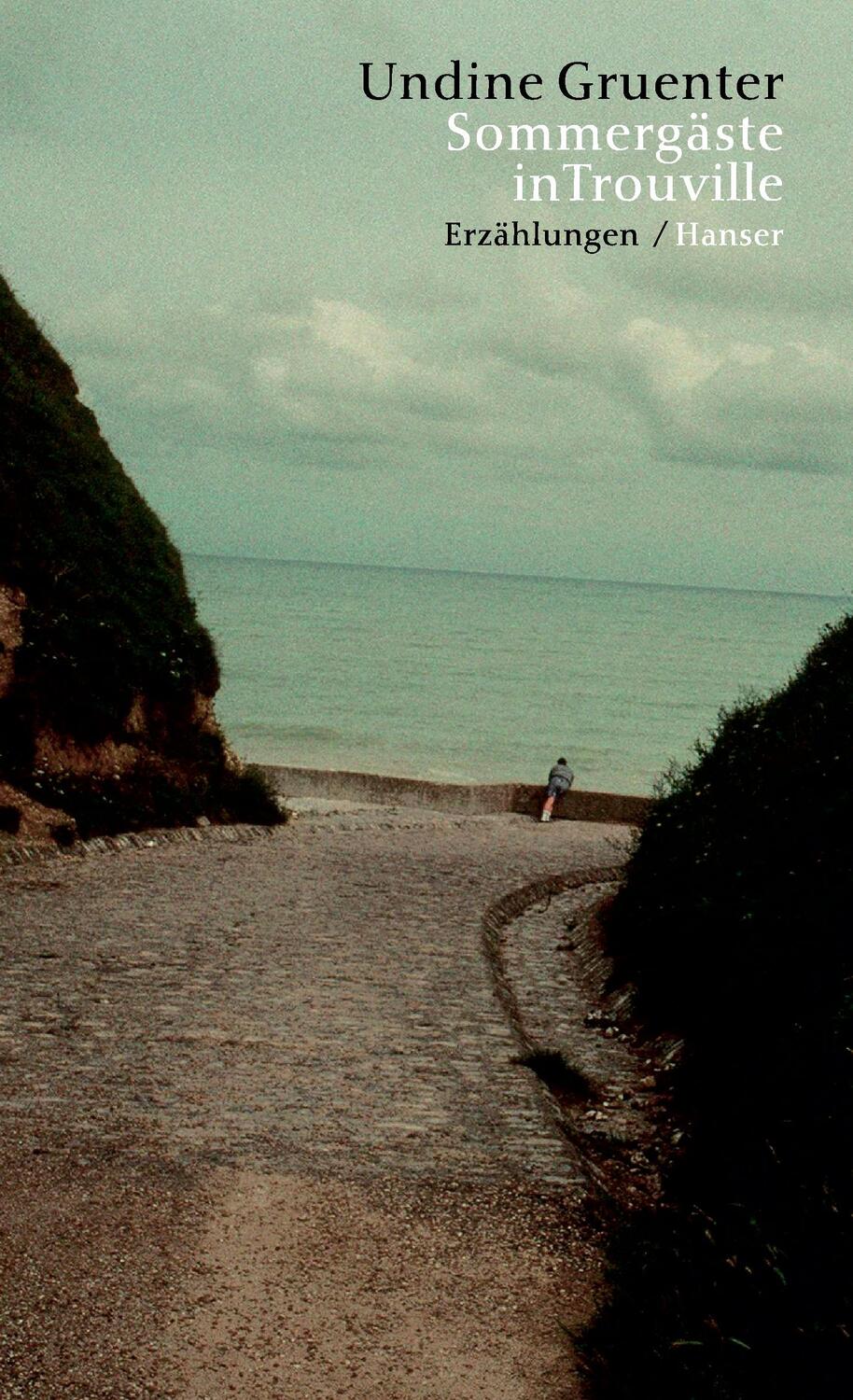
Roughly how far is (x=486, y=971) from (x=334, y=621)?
10623cm

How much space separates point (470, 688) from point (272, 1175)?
67.9 m

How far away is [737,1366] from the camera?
4.45 m

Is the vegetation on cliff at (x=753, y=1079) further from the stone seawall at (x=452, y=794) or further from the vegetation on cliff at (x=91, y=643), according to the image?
the stone seawall at (x=452, y=794)

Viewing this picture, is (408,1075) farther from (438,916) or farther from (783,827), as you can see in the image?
(438,916)

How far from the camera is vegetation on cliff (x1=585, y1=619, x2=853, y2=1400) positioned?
457 cm

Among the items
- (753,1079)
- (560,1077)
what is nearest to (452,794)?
(560,1077)

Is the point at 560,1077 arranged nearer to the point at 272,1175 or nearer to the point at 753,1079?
the point at 753,1079

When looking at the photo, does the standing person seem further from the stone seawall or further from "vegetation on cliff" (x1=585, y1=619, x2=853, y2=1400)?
"vegetation on cliff" (x1=585, y1=619, x2=853, y2=1400)

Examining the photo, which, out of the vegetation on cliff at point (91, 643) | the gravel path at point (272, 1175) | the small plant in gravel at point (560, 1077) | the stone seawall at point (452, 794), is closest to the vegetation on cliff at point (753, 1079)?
the gravel path at point (272, 1175)

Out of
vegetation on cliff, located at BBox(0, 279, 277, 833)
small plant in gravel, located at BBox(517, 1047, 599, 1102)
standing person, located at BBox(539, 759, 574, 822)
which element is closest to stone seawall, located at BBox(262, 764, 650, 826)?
standing person, located at BBox(539, 759, 574, 822)

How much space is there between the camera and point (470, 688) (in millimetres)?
74375

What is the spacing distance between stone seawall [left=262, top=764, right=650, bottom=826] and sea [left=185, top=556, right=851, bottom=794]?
87.8 inches

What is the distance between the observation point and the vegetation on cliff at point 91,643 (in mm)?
19469

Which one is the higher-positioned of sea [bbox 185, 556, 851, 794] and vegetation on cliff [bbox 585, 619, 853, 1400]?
sea [bbox 185, 556, 851, 794]
